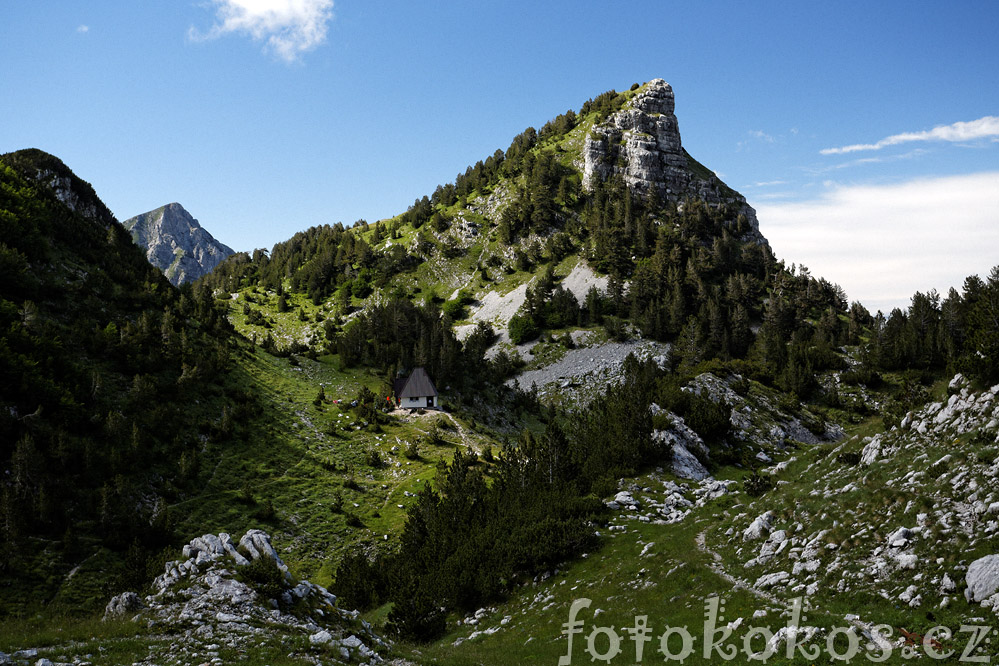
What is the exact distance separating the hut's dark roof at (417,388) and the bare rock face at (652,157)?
339 ft

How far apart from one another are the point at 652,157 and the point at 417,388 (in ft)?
386

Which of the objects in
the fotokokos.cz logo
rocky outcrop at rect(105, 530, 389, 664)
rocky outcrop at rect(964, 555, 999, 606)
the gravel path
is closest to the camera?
the fotokokos.cz logo

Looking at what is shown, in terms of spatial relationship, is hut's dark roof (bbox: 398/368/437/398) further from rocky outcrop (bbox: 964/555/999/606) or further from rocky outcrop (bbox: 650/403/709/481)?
rocky outcrop (bbox: 964/555/999/606)

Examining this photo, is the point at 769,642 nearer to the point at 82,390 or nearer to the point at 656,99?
the point at 82,390

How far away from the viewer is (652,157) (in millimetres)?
154000

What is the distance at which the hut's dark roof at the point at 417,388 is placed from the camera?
3002 inches

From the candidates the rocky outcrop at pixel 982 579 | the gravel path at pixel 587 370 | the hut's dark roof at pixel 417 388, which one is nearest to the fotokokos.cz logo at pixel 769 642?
the rocky outcrop at pixel 982 579

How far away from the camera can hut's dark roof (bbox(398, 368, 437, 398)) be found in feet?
250

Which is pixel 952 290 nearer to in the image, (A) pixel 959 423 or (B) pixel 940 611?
(A) pixel 959 423

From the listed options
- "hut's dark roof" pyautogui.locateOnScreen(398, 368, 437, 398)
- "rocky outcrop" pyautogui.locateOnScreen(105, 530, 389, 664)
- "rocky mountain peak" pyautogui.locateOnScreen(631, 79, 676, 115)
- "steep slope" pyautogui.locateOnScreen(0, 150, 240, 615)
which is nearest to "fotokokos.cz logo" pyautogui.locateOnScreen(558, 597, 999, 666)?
"rocky outcrop" pyautogui.locateOnScreen(105, 530, 389, 664)

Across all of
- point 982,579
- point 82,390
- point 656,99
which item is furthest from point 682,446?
point 656,99

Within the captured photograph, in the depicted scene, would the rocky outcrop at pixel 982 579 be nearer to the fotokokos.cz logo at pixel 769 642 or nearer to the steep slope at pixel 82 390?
the fotokokos.cz logo at pixel 769 642

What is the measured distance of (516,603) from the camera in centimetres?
2838

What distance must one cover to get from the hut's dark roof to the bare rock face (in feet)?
339
